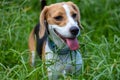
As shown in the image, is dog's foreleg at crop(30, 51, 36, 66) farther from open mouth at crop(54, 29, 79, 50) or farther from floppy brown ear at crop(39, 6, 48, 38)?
open mouth at crop(54, 29, 79, 50)

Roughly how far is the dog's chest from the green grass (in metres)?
0.10

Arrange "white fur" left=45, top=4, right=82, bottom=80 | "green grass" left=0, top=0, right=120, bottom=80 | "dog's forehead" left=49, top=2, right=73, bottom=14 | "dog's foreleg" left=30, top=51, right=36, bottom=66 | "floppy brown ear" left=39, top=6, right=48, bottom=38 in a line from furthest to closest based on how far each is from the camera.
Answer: "dog's foreleg" left=30, top=51, right=36, bottom=66 < "floppy brown ear" left=39, top=6, right=48, bottom=38 < "dog's forehead" left=49, top=2, right=73, bottom=14 < "white fur" left=45, top=4, right=82, bottom=80 < "green grass" left=0, top=0, right=120, bottom=80

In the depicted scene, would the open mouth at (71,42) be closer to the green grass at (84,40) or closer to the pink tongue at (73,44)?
the pink tongue at (73,44)

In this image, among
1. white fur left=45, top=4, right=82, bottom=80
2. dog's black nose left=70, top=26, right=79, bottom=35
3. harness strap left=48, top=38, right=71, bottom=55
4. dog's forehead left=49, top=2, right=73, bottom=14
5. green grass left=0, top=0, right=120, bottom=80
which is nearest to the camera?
green grass left=0, top=0, right=120, bottom=80

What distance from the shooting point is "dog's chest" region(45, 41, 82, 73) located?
5867 millimetres

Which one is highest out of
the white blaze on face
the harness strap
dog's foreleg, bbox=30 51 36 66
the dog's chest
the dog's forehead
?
the dog's forehead

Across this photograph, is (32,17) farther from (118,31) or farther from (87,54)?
(87,54)

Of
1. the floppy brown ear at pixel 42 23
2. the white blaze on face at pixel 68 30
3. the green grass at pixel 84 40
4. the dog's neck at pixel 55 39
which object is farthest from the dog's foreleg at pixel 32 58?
the white blaze on face at pixel 68 30

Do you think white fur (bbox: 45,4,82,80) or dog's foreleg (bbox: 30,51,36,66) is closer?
white fur (bbox: 45,4,82,80)

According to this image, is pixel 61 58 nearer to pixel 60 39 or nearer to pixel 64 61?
pixel 64 61

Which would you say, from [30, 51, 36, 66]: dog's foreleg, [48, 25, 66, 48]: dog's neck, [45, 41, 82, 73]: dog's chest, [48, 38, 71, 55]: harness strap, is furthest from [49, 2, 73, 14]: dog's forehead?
[30, 51, 36, 66]: dog's foreleg

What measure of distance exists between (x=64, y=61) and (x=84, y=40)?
1.23 feet

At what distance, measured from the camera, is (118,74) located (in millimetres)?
5602

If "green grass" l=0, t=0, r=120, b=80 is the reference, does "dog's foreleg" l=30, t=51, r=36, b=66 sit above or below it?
below
